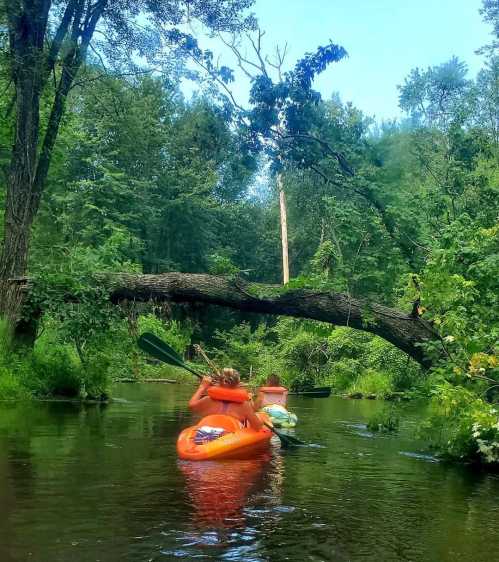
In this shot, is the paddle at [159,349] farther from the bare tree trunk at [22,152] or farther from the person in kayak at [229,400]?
the bare tree trunk at [22,152]

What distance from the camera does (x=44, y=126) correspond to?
1989 cm

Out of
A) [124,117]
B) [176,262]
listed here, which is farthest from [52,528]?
[176,262]

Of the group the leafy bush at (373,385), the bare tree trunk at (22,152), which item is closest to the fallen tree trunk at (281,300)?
the bare tree trunk at (22,152)

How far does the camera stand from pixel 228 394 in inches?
378

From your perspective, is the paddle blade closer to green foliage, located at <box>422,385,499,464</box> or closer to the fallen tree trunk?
green foliage, located at <box>422,385,499,464</box>

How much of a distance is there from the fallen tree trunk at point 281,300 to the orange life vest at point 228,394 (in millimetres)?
2659

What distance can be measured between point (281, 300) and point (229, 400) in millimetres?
2992

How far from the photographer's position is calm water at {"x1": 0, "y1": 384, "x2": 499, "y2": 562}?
5.11 meters

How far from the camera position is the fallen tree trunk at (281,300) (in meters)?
11.2

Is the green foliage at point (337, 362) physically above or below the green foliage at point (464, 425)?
above

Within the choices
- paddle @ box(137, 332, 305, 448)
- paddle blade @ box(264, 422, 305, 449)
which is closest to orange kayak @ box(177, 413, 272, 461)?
paddle blade @ box(264, 422, 305, 449)

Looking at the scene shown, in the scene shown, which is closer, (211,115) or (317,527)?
(317,527)

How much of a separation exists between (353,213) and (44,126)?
11.5 m

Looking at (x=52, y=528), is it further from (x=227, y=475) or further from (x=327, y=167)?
(x=327, y=167)
